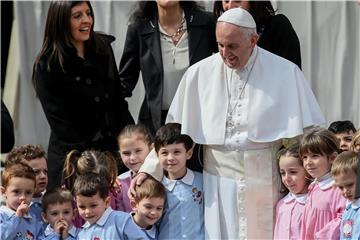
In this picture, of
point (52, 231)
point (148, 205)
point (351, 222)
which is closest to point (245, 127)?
point (148, 205)

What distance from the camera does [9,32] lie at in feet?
33.9

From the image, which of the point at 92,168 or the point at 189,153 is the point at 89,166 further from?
the point at 189,153

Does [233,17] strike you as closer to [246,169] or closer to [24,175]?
→ [246,169]

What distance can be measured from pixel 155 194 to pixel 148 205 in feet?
0.25

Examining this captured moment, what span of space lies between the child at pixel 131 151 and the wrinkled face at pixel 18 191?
59 cm

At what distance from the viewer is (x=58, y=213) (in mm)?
7312

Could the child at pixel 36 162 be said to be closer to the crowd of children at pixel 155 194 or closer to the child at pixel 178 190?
the crowd of children at pixel 155 194

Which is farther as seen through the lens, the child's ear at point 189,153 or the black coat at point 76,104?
the black coat at point 76,104

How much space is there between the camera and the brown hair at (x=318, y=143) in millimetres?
6918

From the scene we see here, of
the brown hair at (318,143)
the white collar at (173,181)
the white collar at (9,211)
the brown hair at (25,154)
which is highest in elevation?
the brown hair at (318,143)

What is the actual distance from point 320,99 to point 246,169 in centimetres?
269

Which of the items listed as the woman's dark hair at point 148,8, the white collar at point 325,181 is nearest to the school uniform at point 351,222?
the white collar at point 325,181

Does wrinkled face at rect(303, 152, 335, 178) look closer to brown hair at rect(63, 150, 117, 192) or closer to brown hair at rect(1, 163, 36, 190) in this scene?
brown hair at rect(63, 150, 117, 192)

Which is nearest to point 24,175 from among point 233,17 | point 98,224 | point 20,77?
point 98,224
